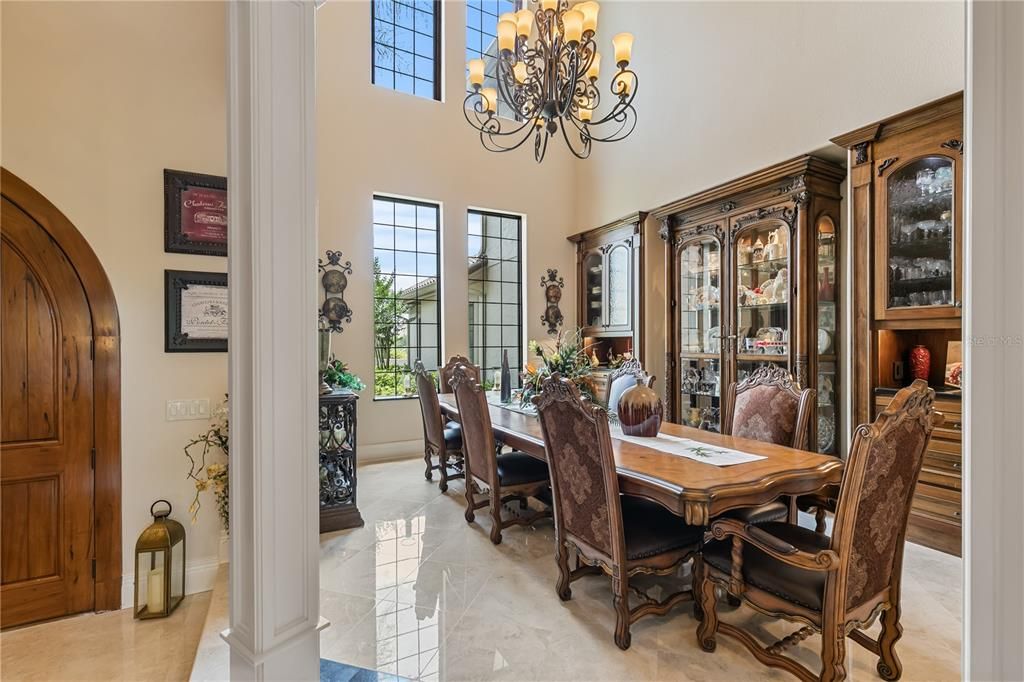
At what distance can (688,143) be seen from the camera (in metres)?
4.68

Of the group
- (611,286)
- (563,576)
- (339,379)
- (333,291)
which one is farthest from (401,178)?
(563,576)

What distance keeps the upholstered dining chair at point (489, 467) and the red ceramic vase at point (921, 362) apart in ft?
8.36

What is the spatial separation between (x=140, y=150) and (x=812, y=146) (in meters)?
4.27

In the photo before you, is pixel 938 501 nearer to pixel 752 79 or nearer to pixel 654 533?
pixel 654 533

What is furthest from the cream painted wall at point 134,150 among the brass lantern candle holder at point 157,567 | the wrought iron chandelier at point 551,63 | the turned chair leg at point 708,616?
the turned chair leg at point 708,616

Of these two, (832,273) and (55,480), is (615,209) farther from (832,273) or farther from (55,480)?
(55,480)

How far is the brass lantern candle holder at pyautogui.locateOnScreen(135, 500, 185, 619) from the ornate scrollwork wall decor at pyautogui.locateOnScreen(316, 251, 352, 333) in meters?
2.79

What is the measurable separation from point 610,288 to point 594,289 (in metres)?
0.39

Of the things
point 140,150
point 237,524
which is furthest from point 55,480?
point 237,524

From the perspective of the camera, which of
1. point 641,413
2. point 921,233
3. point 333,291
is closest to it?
point 641,413

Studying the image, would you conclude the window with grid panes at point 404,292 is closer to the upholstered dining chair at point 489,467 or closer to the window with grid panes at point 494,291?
the window with grid panes at point 494,291

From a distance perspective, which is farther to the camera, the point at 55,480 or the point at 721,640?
the point at 55,480

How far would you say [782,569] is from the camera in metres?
1.75

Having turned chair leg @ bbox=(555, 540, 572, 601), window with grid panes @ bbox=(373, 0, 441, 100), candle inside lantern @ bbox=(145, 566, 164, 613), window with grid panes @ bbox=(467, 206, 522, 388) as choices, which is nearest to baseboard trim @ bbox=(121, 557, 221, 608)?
candle inside lantern @ bbox=(145, 566, 164, 613)
